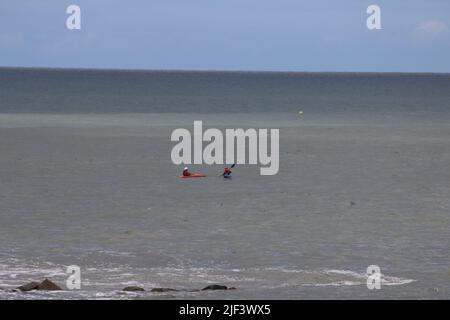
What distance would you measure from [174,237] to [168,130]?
1397 inches

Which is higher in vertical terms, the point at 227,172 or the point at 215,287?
the point at 227,172

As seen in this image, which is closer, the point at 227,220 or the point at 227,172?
the point at 227,220

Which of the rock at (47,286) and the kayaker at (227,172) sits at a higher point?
the kayaker at (227,172)

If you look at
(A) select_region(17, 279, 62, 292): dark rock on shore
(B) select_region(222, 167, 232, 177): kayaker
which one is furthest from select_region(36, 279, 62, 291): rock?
(B) select_region(222, 167, 232, 177): kayaker

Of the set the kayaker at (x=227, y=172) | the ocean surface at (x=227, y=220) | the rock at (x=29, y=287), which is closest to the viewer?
the rock at (x=29, y=287)

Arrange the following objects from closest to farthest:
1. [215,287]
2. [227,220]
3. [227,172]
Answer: [215,287] < [227,220] < [227,172]

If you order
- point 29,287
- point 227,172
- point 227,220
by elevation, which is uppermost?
point 227,172

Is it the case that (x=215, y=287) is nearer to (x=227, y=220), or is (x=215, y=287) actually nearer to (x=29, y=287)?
(x=29, y=287)

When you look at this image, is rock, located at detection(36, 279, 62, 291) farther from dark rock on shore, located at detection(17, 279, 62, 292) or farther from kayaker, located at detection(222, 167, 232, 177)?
kayaker, located at detection(222, 167, 232, 177)

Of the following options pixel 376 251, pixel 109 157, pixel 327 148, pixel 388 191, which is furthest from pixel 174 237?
pixel 327 148

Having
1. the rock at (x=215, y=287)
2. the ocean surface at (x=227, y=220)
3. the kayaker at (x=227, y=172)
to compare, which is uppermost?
the kayaker at (x=227, y=172)

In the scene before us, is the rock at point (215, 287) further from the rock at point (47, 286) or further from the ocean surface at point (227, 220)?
the rock at point (47, 286)

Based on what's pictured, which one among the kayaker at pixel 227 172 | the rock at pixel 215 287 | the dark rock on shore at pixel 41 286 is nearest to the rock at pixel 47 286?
the dark rock on shore at pixel 41 286

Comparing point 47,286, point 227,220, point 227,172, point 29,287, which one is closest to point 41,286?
point 47,286
